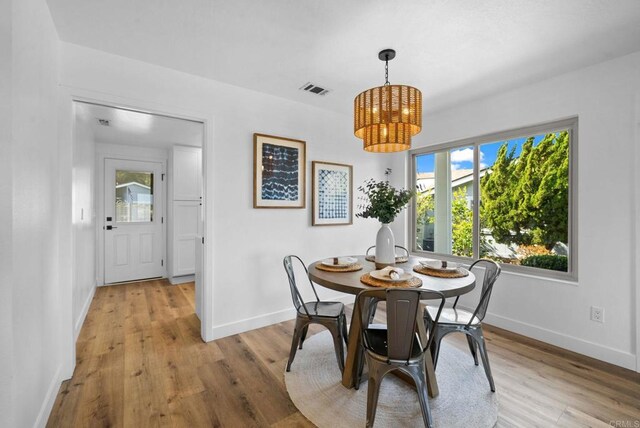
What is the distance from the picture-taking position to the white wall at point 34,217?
1.28 metres

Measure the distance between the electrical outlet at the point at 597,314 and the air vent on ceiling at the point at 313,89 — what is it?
10.4 feet

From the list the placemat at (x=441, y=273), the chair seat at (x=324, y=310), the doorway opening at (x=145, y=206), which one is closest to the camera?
the placemat at (x=441, y=273)

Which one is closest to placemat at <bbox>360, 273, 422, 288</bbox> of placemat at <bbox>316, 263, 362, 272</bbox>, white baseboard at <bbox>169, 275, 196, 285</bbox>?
placemat at <bbox>316, 263, 362, 272</bbox>

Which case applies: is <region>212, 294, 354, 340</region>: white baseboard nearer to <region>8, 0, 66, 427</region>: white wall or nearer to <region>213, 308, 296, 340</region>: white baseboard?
<region>213, 308, 296, 340</region>: white baseboard

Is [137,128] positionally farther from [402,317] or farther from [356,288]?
[402,317]

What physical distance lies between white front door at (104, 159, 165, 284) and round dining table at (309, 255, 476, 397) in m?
4.09

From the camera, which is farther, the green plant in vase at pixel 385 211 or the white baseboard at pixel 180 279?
the white baseboard at pixel 180 279

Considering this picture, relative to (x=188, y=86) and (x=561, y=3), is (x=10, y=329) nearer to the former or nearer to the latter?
(x=188, y=86)

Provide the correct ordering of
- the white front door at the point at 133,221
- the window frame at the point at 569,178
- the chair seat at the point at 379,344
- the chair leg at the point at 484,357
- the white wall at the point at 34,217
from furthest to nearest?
1. the white front door at the point at 133,221
2. the window frame at the point at 569,178
3. the chair leg at the point at 484,357
4. the chair seat at the point at 379,344
5. the white wall at the point at 34,217

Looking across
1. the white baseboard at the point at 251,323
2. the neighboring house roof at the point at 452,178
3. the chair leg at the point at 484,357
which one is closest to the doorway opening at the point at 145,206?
the white baseboard at the point at 251,323

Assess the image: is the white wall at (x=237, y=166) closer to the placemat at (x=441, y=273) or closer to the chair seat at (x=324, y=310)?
the chair seat at (x=324, y=310)

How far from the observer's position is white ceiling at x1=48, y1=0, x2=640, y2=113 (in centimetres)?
178

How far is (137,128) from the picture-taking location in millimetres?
3867

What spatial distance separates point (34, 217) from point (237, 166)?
1608mm
